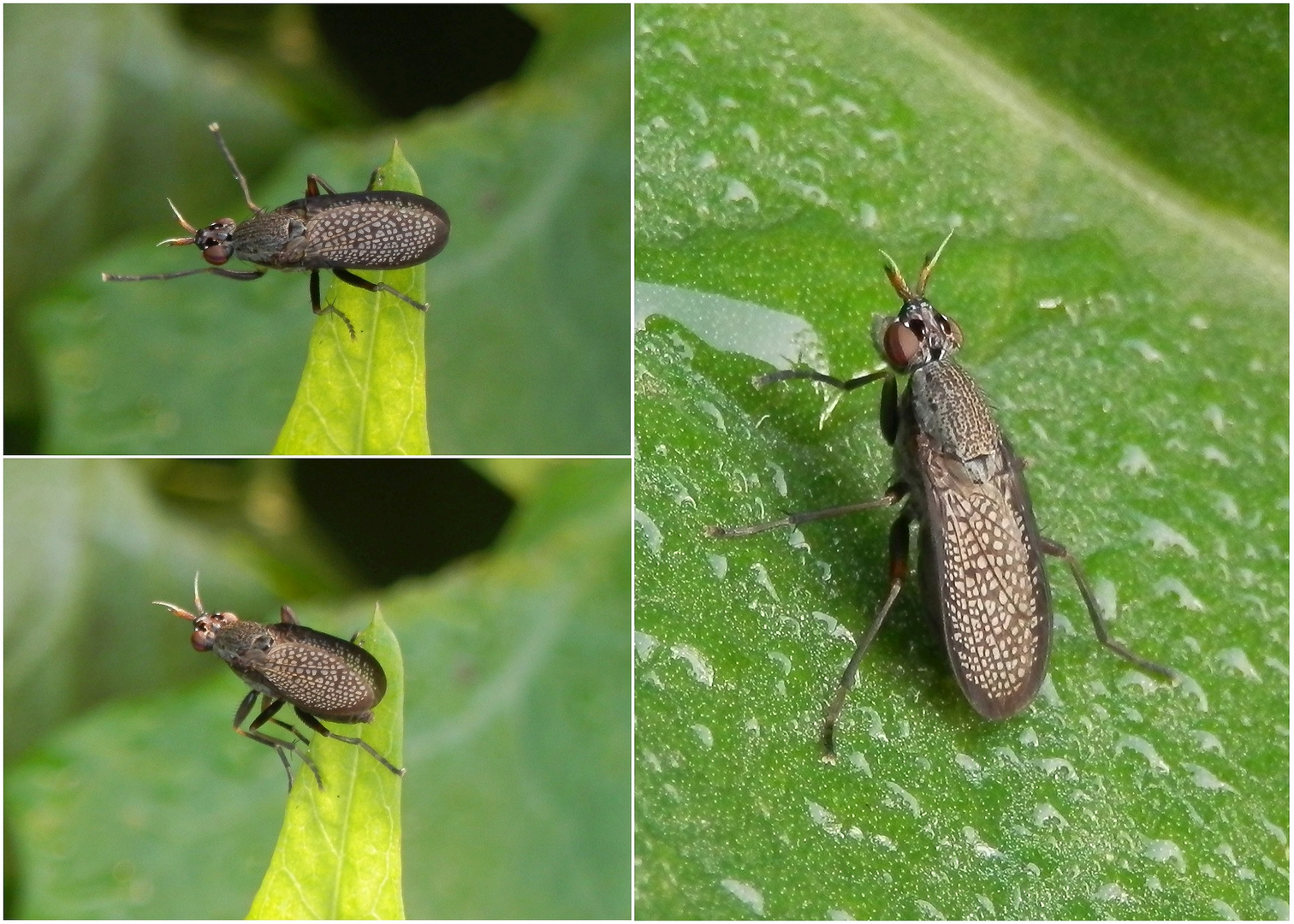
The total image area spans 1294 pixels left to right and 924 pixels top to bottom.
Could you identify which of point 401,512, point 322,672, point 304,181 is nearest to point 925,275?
point 401,512

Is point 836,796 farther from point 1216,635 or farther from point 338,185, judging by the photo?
point 338,185

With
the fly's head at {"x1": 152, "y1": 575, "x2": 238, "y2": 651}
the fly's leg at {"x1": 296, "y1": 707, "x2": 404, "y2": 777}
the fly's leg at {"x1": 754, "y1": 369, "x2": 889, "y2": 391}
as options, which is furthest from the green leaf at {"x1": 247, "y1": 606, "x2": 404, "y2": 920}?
the fly's leg at {"x1": 754, "y1": 369, "x2": 889, "y2": 391}

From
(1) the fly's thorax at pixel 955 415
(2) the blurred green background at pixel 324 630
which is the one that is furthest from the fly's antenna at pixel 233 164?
(1) the fly's thorax at pixel 955 415

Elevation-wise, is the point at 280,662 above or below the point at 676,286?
below

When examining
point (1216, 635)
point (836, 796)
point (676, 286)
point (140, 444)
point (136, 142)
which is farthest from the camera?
point (136, 142)

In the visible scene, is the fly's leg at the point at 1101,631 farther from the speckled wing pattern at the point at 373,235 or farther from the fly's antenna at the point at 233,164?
the fly's antenna at the point at 233,164

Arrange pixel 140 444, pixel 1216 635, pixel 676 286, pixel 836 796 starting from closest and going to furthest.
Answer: pixel 836 796 < pixel 676 286 < pixel 1216 635 < pixel 140 444

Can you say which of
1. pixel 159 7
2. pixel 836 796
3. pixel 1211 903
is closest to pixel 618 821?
pixel 836 796

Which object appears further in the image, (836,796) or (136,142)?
(136,142)
